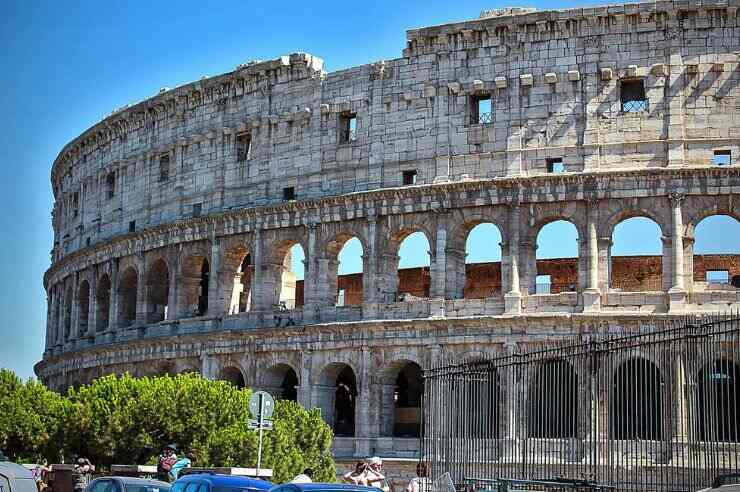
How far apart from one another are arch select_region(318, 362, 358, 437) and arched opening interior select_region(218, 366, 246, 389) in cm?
319

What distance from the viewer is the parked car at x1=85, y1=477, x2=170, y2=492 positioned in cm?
1823

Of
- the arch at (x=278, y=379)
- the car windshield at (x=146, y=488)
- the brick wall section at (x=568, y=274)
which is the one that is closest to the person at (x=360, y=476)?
the car windshield at (x=146, y=488)

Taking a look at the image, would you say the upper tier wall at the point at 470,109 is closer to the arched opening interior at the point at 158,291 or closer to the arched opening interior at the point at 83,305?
the arched opening interior at the point at 158,291

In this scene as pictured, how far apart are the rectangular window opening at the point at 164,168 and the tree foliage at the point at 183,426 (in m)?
12.6

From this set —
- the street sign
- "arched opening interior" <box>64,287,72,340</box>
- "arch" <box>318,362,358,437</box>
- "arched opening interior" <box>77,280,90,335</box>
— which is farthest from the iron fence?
"arched opening interior" <box>64,287,72,340</box>

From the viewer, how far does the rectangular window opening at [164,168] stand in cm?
4553

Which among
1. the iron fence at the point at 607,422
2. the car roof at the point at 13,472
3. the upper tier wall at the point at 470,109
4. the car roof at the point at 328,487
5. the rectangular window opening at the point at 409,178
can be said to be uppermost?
the upper tier wall at the point at 470,109

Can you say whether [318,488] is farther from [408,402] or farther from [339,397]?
[339,397]

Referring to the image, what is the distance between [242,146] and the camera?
141ft

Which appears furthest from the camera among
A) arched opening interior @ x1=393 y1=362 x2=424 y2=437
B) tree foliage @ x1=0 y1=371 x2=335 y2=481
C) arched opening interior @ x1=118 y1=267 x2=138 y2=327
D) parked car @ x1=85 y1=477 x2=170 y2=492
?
arched opening interior @ x1=118 y1=267 x2=138 y2=327

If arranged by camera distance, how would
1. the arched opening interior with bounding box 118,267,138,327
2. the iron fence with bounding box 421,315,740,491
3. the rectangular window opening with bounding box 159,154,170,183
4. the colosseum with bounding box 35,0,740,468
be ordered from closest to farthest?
the iron fence with bounding box 421,315,740,491 → the colosseum with bounding box 35,0,740,468 → the rectangular window opening with bounding box 159,154,170,183 → the arched opening interior with bounding box 118,267,138,327

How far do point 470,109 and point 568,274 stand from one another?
8920 millimetres

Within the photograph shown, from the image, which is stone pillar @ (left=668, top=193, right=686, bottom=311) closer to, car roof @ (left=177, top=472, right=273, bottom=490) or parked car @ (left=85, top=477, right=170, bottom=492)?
car roof @ (left=177, top=472, right=273, bottom=490)

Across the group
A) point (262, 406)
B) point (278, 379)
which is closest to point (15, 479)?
point (262, 406)
